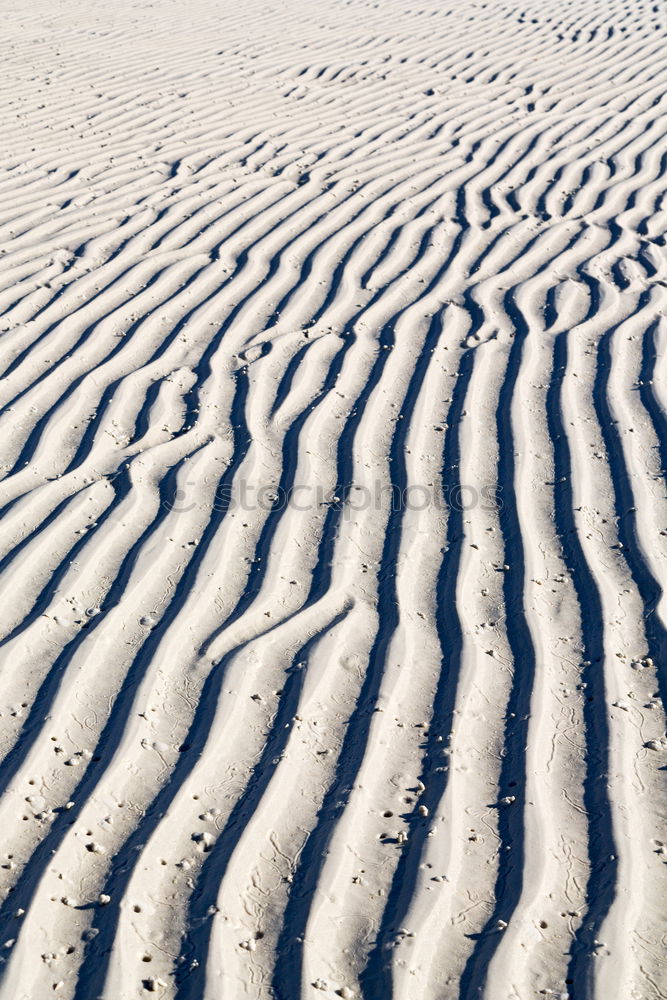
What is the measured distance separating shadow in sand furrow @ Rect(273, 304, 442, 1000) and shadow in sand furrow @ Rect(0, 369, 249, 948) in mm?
391

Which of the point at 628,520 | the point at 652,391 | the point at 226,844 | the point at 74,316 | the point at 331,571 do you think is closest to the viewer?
the point at 226,844

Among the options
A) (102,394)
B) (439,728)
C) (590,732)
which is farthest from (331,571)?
(102,394)

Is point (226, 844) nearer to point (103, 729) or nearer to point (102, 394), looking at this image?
point (103, 729)

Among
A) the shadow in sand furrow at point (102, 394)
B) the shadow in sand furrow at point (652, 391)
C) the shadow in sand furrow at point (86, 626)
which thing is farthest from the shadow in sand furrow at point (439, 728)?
the shadow in sand furrow at point (102, 394)

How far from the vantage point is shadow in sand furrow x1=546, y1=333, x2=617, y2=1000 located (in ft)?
6.75

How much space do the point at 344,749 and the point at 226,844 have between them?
1.36 ft

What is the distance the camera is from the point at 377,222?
579 cm

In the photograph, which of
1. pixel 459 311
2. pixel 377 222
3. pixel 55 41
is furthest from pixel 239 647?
pixel 55 41

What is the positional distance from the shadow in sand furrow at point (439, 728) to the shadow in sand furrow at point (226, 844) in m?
0.34

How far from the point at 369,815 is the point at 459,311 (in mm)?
3041

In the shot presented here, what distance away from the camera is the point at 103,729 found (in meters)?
2.58

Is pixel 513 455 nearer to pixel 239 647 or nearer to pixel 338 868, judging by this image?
pixel 239 647

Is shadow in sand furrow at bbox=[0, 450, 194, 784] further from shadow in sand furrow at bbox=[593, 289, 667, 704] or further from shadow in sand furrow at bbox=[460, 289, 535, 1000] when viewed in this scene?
shadow in sand furrow at bbox=[593, 289, 667, 704]

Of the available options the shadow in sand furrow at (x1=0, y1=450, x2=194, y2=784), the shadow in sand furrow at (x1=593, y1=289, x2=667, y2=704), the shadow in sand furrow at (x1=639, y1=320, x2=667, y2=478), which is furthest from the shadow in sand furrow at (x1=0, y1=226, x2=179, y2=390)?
the shadow in sand furrow at (x1=639, y1=320, x2=667, y2=478)
